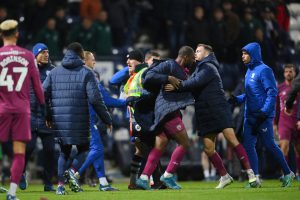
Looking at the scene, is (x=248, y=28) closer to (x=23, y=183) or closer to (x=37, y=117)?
(x=23, y=183)

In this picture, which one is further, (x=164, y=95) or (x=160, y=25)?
(x=160, y=25)

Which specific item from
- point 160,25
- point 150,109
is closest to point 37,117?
point 150,109

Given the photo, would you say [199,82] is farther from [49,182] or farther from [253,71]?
[49,182]

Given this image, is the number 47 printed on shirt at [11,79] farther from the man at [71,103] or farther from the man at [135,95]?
the man at [135,95]

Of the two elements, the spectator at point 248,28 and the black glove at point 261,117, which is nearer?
the black glove at point 261,117

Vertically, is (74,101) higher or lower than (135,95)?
lower

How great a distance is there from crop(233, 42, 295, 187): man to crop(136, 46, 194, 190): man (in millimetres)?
1475

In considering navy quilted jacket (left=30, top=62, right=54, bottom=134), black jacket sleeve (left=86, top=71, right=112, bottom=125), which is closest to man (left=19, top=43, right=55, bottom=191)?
navy quilted jacket (left=30, top=62, right=54, bottom=134)

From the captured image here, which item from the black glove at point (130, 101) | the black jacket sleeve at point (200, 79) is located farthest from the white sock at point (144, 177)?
the black jacket sleeve at point (200, 79)

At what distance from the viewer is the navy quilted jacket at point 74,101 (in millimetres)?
15609

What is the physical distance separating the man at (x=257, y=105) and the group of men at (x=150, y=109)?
2 centimetres

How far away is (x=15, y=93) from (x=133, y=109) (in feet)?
11.2

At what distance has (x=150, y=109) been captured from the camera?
1678 cm

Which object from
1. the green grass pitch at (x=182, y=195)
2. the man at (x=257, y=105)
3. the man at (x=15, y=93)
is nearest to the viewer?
the man at (x=15, y=93)
